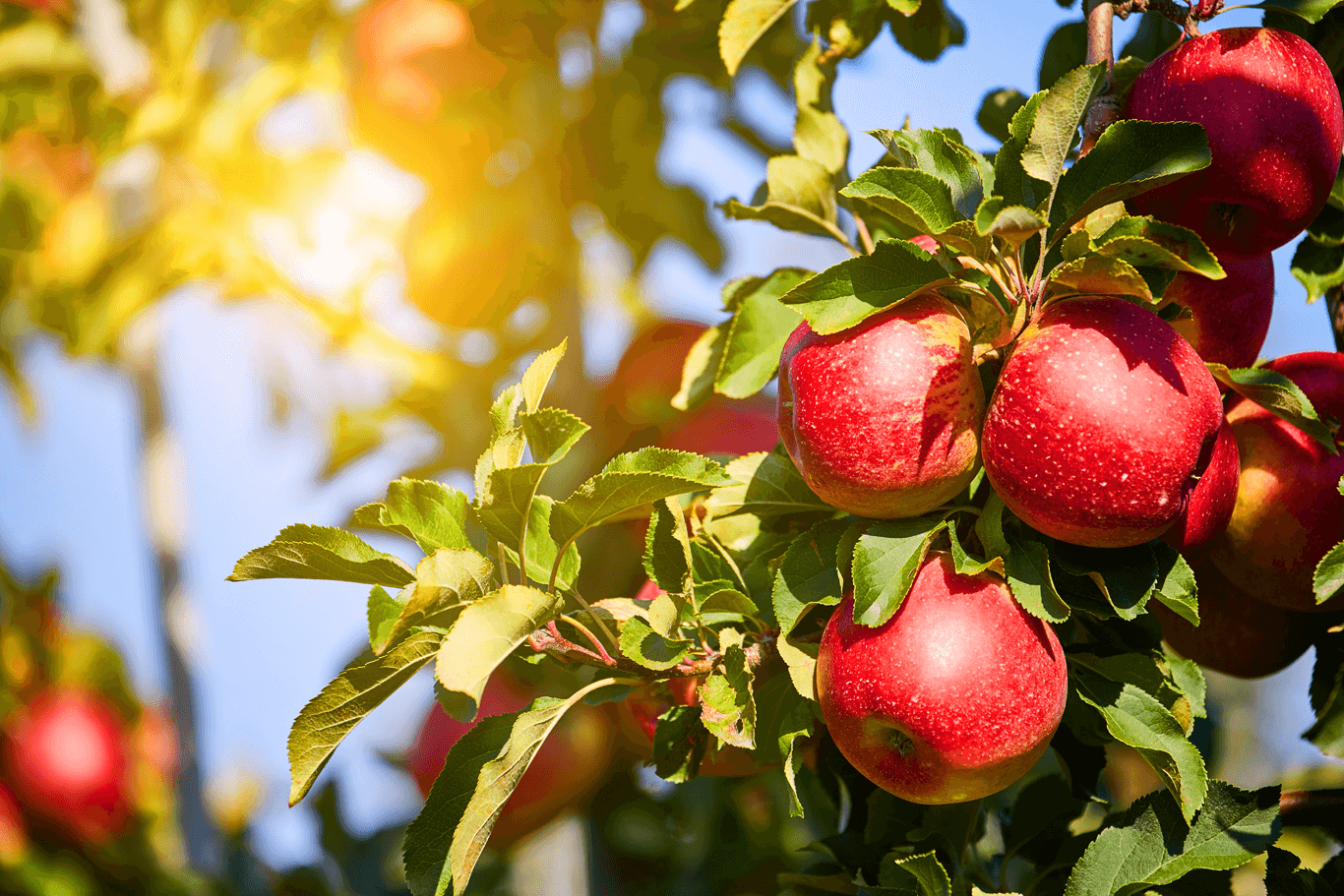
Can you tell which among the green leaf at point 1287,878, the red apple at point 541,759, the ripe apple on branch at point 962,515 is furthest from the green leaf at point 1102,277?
the red apple at point 541,759

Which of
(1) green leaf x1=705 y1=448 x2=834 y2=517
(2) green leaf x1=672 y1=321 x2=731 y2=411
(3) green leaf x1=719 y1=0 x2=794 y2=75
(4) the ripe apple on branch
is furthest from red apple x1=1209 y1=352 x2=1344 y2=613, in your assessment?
(3) green leaf x1=719 y1=0 x2=794 y2=75

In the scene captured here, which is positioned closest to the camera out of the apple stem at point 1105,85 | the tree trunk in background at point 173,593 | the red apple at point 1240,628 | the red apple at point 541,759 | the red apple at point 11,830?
the apple stem at point 1105,85

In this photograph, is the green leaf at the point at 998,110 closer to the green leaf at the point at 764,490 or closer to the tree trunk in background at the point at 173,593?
the green leaf at the point at 764,490

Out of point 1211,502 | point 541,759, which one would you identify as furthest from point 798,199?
point 541,759

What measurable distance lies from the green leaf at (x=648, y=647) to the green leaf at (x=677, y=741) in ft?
0.26

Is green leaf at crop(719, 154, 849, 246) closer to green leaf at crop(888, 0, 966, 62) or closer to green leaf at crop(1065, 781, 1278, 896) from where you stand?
green leaf at crop(888, 0, 966, 62)

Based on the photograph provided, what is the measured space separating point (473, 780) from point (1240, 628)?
2.23 feet

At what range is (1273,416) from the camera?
0.84 m

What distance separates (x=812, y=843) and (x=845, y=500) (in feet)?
1.18

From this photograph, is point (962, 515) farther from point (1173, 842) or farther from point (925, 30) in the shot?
point (925, 30)

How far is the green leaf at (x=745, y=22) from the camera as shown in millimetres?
958

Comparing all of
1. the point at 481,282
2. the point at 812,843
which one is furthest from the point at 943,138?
the point at 481,282

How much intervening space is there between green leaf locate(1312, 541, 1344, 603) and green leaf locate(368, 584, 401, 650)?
63 cm

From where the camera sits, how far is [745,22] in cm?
97
